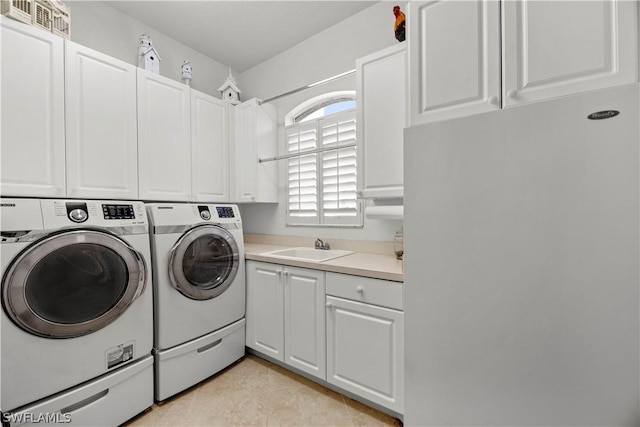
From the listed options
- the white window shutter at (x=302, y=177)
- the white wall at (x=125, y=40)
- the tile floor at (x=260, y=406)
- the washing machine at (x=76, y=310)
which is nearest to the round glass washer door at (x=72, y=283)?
the washing machine at (x=76, y=310)

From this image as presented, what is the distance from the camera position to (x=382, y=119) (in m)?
1.76

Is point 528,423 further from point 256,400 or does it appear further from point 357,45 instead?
point 357,45

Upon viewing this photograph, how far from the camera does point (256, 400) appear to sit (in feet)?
5.65

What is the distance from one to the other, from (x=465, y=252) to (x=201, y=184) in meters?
2.10

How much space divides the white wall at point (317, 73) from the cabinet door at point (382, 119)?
10 cm

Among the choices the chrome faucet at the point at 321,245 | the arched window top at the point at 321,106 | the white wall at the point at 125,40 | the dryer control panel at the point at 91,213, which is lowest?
the chrome faucet at the point at 321,245

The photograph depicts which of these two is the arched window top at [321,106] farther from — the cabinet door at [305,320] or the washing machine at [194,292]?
the cabinet door at [305,320]

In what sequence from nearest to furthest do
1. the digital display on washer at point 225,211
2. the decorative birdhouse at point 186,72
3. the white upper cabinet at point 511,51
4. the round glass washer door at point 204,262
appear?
1. the white upper cabinet at point 511,51
2. the round glass washer door at point 204,262
3. the digital display on washer at point 225,211
4. the decorative birdhouse at point 186,72

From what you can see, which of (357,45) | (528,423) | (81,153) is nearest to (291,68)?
(357,45)

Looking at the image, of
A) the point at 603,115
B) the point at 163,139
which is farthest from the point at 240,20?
the point at 603,115

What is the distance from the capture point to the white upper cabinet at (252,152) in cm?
256

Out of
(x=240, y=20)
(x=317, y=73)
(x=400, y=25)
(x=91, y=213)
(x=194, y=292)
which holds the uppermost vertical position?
(x=240, y=20)

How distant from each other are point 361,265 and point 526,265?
88cm

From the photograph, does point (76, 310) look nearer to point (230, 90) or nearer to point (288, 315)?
point (288, 315)
